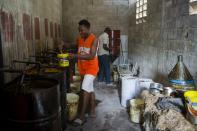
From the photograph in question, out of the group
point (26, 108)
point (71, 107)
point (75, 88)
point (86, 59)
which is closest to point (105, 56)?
point (75, 88)

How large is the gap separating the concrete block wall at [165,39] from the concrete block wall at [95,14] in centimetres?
199

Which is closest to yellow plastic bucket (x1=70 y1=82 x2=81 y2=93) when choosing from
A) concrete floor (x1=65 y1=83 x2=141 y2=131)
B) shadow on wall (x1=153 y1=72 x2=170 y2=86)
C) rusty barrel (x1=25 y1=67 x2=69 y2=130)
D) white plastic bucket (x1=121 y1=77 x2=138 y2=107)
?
concrete floor (x1=65 y1=83 x2=141 y2=131)

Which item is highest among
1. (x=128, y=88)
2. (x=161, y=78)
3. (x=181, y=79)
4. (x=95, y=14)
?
(x=95, y=14)

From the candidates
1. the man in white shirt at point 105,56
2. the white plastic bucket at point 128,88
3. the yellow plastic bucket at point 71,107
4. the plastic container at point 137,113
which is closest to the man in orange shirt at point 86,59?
the yellow plastic bucket at point 71,107

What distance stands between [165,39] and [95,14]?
4817 mm

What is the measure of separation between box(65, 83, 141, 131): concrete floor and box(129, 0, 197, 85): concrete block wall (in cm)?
116

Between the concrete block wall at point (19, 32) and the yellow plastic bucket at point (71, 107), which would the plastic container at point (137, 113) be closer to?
the yellow plastic bucket at point (71, 107)

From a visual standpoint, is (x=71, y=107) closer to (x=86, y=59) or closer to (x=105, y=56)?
(x=86, y=59)

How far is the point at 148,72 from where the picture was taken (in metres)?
5.97

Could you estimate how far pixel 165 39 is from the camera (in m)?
4.71

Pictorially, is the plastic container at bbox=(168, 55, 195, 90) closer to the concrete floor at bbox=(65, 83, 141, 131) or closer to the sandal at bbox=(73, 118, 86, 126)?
the concrete floor at bbox=(65, 83, 141, 131)

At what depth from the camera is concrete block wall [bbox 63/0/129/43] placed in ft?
29.2

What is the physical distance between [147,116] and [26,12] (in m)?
2.53

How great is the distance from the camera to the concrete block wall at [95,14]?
8.91 meters
